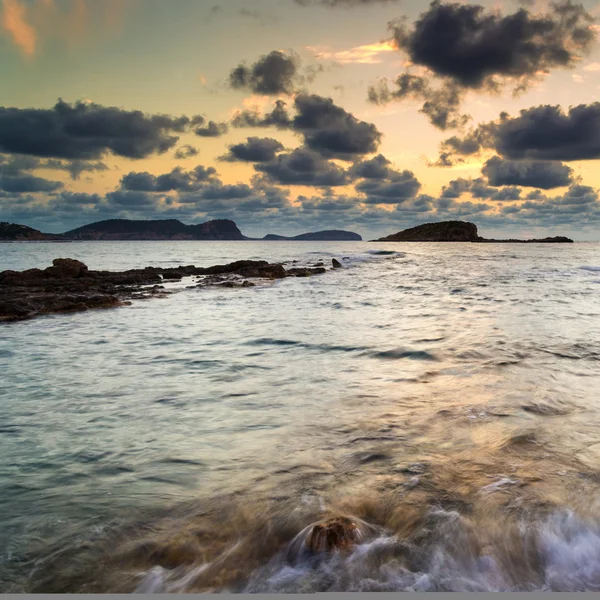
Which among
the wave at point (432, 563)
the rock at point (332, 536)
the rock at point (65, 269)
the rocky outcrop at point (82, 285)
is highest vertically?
the rock at point (65, 269)

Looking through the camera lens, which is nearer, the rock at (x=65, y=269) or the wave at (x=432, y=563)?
the wave at (x=432, y=563)

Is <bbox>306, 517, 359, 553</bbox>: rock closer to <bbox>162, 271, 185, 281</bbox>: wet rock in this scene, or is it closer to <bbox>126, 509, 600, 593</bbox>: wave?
<bbox>126, 509, 600, 593</bbox>: wave

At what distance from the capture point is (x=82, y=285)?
27422 mm

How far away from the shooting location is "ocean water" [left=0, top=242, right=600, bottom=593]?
380 centimetres

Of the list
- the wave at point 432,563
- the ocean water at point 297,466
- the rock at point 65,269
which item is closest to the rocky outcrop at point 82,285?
the rock at point 65,269

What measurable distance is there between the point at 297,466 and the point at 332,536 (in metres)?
1.61

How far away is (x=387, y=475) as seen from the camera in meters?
5.25

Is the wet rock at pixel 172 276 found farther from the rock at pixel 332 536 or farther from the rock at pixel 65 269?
the rock at pixel 332 536

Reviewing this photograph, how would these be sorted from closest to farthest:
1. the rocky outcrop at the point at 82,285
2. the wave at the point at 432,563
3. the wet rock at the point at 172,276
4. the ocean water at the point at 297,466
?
the wave at the point at 432,563, the ocean water at the point at 297,466, the rocky outcrop at the point at 82,285, the wet rock at the point at 172,276

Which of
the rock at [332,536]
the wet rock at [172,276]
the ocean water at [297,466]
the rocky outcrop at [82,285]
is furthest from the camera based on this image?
the wet rock at [172,276]

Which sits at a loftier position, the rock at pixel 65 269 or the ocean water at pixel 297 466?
the rock at pixel 65 269

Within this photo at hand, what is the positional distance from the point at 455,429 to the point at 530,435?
1.03 m

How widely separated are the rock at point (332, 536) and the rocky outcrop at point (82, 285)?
17810 millimetres

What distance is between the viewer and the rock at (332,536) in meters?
3.93
